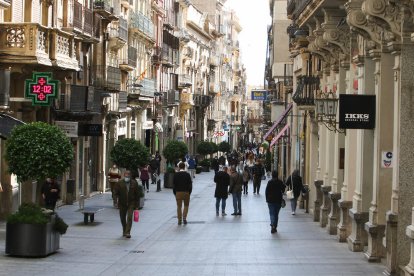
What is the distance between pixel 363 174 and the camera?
20.1m

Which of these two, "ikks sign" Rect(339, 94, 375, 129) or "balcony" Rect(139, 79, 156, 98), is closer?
"ikks sign" Rect(339, 94, 375, 129)

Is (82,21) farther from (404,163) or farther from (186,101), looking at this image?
(186,101)

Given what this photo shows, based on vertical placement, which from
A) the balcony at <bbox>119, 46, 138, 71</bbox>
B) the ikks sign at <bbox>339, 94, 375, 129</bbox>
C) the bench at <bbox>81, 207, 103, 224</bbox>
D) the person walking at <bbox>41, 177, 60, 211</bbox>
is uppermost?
the balcony at <bbox>119, 46, 138, 71</bbox>

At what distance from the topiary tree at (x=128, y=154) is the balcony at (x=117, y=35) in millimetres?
10163

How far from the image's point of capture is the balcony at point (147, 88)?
2183 inches

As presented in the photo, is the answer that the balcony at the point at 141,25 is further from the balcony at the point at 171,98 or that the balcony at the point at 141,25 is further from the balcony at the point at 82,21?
the balcony at the point at 82,21

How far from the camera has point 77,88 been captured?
3469cm

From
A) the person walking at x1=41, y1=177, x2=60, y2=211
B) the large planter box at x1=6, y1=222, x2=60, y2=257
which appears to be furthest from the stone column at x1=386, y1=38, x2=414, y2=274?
the person walking at x1=41, y1=177, x2=60, y2=211

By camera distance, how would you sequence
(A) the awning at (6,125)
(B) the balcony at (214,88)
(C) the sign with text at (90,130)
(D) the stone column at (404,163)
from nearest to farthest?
(D) the stone column at (404,163) < (A) the awning at (6,125) < (C) the sign with text at (90,130) < (B) the balcony at (214,88)

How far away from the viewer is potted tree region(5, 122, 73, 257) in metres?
18.5

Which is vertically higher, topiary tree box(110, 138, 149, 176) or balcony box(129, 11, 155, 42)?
balcony box(129, 11, 155, 42)

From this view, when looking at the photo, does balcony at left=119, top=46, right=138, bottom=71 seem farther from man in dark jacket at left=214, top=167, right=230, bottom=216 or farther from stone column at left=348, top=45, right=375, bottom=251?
stone column at left=348, top=45, right=375, bottom=251

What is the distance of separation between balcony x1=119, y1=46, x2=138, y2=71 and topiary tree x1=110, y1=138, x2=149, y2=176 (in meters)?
13.2

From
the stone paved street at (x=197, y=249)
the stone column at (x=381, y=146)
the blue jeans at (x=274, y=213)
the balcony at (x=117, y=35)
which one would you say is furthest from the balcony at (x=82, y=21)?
the stone column at (x=381, y=146)
